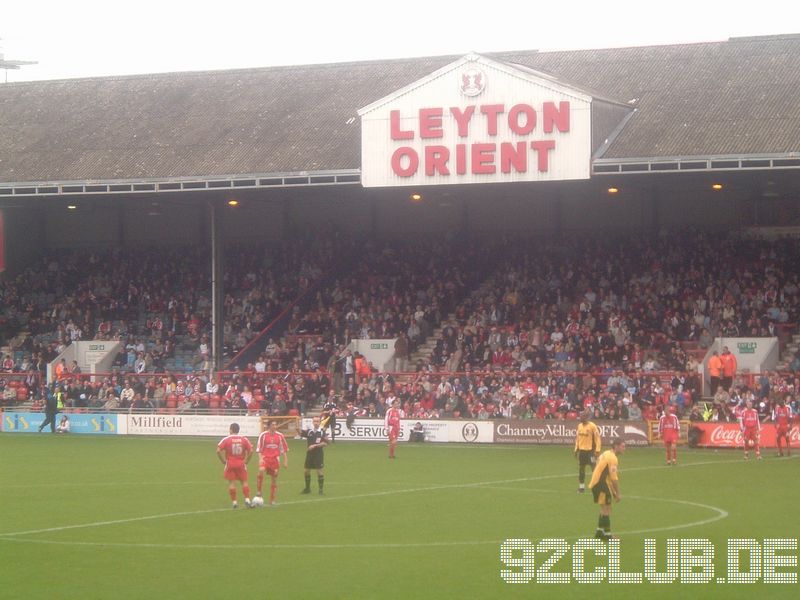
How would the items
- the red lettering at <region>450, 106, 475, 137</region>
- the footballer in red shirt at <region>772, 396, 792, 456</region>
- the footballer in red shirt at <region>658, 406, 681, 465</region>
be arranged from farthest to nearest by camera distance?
the red lettering at <region>450, 106, 475, 137</region>, the footballer in red shirt at <region>772, 396, 792, 456</region>, the footballer in red shirt at <region>658, 406, 681, 465</region>

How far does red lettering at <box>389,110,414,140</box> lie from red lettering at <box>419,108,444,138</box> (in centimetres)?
44

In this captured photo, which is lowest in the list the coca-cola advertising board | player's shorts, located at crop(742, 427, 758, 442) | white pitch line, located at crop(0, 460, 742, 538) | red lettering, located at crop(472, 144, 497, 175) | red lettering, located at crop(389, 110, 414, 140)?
white pitch line, located at crop(0, 460, 742, 538)

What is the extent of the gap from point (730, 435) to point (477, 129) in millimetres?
13735

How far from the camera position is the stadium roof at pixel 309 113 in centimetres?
4672

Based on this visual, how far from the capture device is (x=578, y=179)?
152ft

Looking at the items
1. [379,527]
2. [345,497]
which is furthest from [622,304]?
[379,527]

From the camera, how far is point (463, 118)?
47.4 meters

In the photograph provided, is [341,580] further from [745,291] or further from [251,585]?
[745,291]

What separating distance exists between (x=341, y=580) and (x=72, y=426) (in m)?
35.4

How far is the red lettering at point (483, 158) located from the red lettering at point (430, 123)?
139cm

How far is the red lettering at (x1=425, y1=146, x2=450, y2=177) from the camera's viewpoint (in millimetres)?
47750

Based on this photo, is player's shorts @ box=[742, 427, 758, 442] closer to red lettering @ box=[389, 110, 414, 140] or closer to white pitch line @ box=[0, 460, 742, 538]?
white pitch line @ box=[0, 460, 742, 538]

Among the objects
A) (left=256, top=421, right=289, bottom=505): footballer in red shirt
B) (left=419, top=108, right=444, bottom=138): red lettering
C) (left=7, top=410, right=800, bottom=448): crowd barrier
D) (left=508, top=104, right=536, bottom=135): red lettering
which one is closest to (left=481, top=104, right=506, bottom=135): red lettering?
(left=508, top=104, right=536, bottom=135): red lettering

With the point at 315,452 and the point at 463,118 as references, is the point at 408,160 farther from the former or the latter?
Result: the point at 315,452
